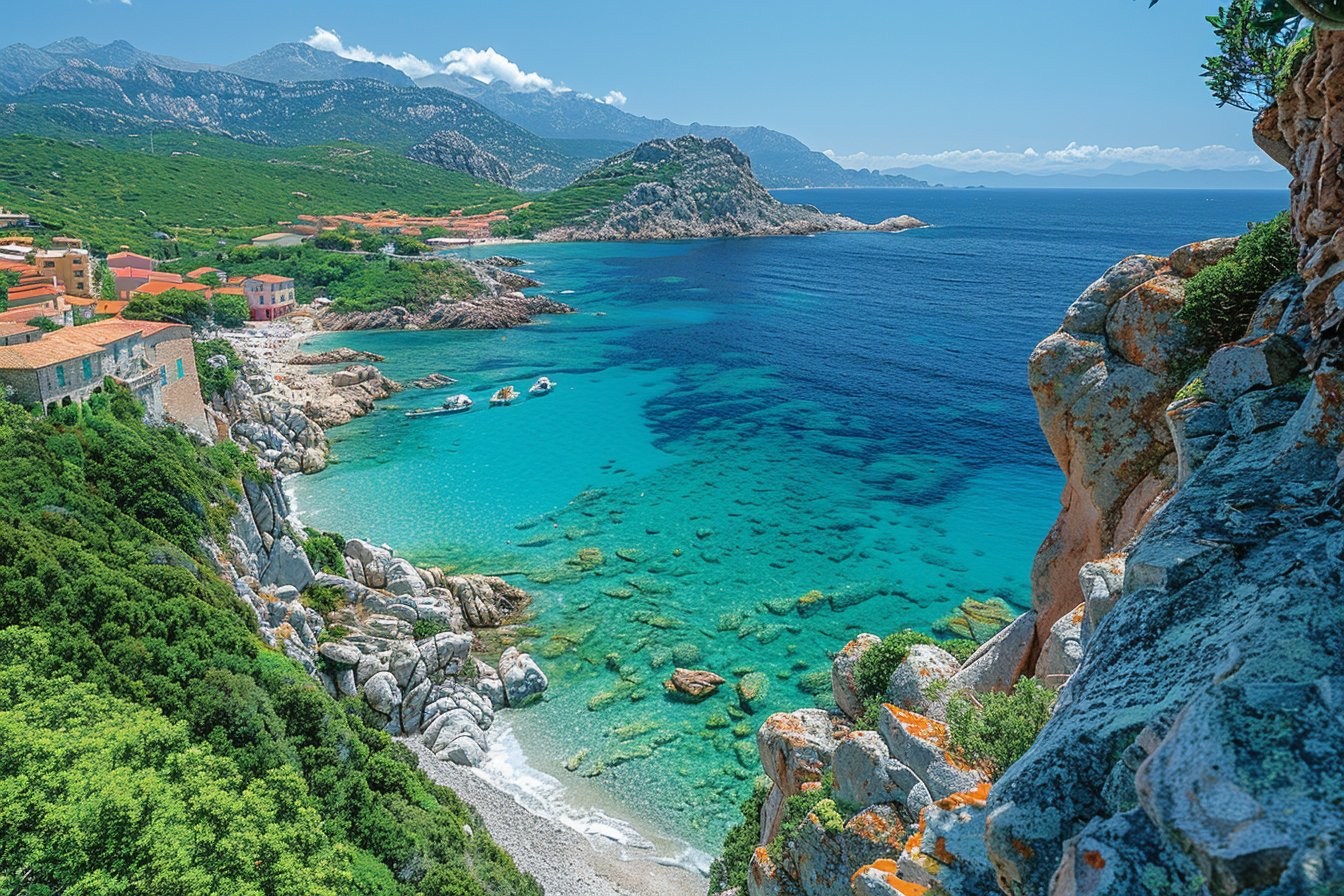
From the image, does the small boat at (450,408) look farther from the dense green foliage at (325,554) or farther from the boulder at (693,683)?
the boulder at (693,683)

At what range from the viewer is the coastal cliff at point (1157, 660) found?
Answer: 532cm

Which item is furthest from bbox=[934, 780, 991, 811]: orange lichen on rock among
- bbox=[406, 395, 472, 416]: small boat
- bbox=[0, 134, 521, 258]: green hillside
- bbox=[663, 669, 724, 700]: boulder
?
bbox=[0, 134, 521, 258]: green hillside

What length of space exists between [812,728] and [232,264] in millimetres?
115066

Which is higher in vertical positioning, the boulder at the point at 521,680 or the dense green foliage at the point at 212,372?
the dense green foliage at the point at 212,372

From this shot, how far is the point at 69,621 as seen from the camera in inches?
739

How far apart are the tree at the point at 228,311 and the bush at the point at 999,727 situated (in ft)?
282

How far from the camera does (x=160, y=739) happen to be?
53.2 feet

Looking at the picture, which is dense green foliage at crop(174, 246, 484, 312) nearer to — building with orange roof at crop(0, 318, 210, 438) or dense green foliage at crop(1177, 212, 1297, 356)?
building with orange roof at crop(0, 318, 210, 438)

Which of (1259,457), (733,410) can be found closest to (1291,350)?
(1259,457)

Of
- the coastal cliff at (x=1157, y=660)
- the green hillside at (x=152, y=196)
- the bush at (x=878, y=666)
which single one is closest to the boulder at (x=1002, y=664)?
the coastal cliff at (x=1157, y=660)

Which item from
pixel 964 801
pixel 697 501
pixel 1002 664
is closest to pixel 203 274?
pixel 697 501

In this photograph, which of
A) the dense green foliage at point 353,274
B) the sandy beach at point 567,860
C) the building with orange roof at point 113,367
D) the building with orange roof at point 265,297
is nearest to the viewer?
the sandy beach at point 567,860

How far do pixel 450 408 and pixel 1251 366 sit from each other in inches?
2130

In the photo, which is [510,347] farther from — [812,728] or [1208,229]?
[1208,229]
